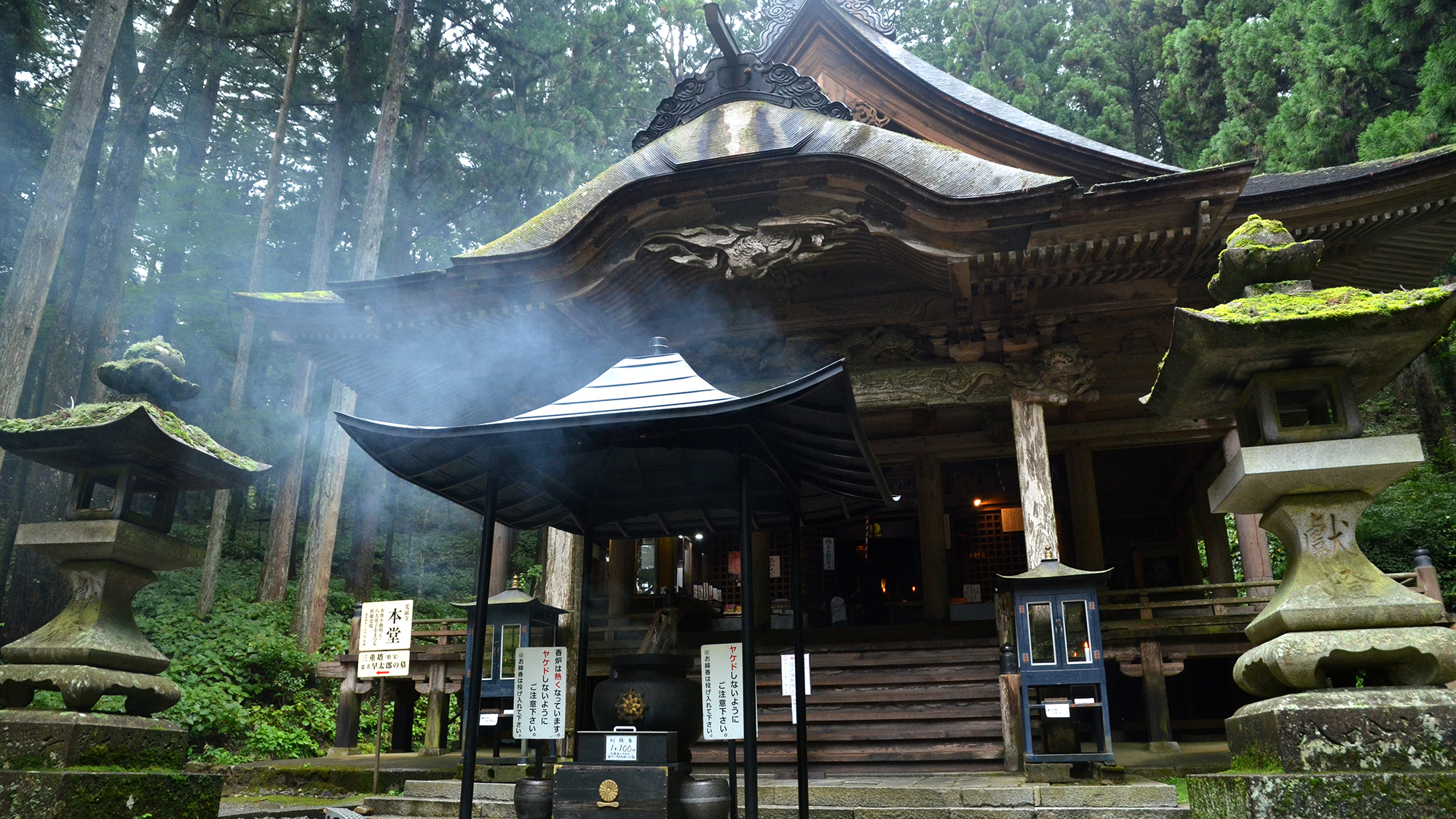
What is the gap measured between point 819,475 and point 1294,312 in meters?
2.23

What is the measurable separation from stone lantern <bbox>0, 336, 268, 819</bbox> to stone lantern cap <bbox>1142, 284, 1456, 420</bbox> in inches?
216

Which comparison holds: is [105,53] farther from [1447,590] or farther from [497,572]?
[1447,590]

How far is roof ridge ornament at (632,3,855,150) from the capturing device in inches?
366

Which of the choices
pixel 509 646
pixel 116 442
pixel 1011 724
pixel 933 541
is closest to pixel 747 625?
pixel 116 442

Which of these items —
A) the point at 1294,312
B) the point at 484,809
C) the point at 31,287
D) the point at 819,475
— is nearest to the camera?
the point at 1294,312

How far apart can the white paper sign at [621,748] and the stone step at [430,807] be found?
295 cm

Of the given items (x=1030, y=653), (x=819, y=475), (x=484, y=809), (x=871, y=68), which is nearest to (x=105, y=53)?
(x=871, y=68)

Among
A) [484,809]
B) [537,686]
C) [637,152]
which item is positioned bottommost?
[484,809]

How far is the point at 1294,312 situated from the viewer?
3.67 m

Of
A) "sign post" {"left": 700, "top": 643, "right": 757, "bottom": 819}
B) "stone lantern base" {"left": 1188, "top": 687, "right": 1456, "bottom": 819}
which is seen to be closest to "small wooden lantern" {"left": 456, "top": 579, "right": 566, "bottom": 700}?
"sign post" {"left": 700, "top": 643, "right": 757, "bottom": 819}

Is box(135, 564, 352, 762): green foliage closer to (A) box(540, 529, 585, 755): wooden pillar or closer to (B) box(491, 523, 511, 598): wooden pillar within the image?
(B) box(491, 523, 511, 598): wooden pillar

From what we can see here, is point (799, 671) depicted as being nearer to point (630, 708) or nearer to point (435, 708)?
point (630, 708)

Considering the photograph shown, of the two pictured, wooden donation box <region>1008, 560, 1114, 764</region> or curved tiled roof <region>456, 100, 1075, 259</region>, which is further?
curved tiled roof <region>456, 100, 1075, 259</region>

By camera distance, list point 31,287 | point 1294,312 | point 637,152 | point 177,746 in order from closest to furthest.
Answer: point 1294,312 < point 177,746 < point 637,152 < point 31,287
